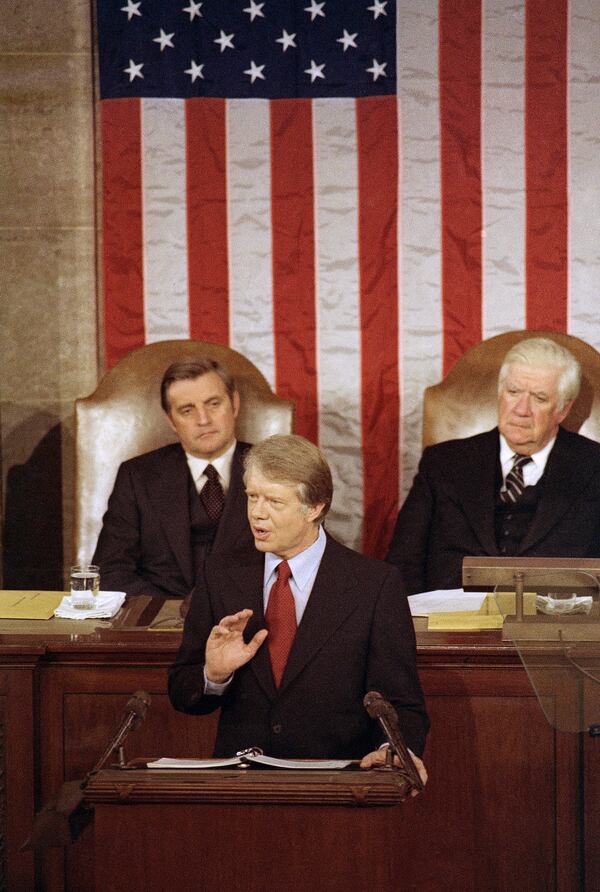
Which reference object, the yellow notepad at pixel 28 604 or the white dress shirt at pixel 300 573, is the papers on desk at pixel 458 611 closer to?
the white dress shirt at pixel 300 573

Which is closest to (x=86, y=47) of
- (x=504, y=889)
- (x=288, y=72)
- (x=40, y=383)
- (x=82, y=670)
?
(x=288, y=72)

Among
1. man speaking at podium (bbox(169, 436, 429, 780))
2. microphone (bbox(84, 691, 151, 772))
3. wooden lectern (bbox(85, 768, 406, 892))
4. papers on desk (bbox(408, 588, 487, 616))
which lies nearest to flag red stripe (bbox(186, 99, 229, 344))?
papers on desk (bbox(408, 588, 487, 616))

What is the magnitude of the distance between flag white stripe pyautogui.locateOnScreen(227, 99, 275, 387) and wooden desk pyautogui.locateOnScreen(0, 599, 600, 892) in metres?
2.53

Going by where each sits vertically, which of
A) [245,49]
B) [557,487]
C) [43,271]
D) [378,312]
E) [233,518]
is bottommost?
[233,518]

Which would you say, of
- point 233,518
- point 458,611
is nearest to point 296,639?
point 458,611

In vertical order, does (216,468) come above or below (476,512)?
above

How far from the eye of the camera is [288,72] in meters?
5.81

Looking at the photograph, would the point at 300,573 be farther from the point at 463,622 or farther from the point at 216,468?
the point at 216,468

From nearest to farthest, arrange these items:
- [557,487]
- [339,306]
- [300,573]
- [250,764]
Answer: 1. [250,764]
2. [300,573]
3. [557,487]
4. [339,306]

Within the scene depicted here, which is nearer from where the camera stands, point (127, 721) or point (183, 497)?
point (127, 721)

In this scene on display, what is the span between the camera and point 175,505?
4895 millimetres

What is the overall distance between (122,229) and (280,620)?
321 centimetres

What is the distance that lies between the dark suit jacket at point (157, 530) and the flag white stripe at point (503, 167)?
1642mm

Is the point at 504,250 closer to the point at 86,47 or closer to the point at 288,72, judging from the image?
the point at 288,72
